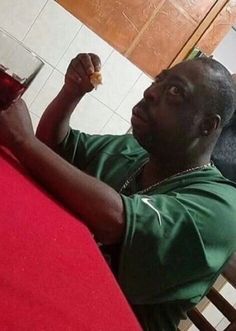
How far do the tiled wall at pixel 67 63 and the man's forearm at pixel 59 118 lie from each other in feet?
3.06

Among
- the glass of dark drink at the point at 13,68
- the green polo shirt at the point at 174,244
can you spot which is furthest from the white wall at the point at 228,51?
the glass of dark drink at the point at 13,68

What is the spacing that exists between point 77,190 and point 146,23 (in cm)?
167

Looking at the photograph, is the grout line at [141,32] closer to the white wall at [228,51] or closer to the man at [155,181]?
the white wall at [228,51]

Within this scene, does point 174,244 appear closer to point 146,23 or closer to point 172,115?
point 172,115

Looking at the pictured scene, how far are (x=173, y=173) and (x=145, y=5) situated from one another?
1.31 meters

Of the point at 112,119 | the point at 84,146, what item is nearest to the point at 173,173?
the point at 84,146

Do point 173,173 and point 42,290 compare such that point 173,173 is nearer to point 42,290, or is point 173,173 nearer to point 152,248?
point 152,248

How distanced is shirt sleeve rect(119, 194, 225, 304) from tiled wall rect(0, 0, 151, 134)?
1.48 m

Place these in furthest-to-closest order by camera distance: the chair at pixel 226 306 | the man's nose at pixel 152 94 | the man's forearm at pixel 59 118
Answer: the man's forearm at pixel 59 118 → the man's nose at pixel 152 94 → the chair at pixel 226 306

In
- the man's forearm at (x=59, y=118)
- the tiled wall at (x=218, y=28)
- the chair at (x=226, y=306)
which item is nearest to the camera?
the chair at (x=226, y=306)

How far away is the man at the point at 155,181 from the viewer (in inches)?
27.2

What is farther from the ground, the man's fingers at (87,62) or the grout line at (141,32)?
the grout line at (141,32)

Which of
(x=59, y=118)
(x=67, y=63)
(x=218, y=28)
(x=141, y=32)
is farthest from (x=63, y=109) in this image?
(x=218, y=28)

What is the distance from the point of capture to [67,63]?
2.10 metres
